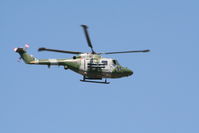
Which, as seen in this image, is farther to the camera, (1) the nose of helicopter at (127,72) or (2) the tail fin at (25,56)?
(2) the tail fin at (25,56)

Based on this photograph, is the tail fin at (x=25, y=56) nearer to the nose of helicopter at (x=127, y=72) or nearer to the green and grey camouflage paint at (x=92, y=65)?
the green and grey camouflage paint at (x=92, y=65)

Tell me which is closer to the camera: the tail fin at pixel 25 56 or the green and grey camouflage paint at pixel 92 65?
the green and grey camouflage paint at pixel 92 65

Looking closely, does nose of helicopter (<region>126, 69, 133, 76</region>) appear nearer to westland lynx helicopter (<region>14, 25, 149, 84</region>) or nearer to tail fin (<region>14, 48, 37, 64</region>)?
westland lynx helicopter (<region>14, 25, 149, 84</region>)

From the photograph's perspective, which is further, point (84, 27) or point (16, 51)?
point (16, 51)

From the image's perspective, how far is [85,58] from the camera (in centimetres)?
3259

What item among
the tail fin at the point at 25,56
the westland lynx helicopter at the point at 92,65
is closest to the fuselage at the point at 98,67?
the westland lynx helicopter at the point at 92,65

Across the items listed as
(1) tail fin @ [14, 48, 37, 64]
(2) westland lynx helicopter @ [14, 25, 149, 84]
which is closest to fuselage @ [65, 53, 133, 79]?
(2) westland lynx helicopter @ [14, 25, 149, 84]

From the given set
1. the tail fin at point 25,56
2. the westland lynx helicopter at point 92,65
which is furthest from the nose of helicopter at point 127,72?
the tail fin at point 25,56

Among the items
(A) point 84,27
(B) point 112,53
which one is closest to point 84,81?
(B) point 112,53

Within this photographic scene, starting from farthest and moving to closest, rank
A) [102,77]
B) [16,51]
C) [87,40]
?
[16,51]
[102,77]
[87,40]

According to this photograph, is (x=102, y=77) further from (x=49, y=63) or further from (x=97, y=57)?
(x=49, y=63)

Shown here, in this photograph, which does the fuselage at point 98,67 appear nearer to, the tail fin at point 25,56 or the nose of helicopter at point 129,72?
the nose of helicopter at point 129,72

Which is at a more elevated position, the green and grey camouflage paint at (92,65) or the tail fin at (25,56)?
the tail fin at (25,56)

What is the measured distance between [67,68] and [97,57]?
255cm
